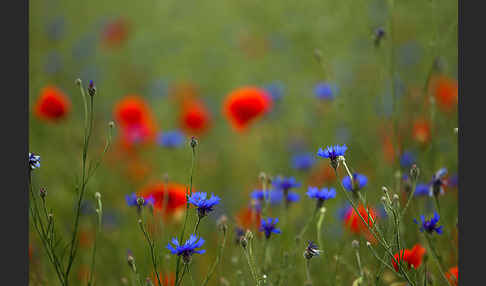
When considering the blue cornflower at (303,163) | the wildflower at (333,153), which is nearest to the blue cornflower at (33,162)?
the wildflower at (333,153)

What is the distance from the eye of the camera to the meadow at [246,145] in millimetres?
1028

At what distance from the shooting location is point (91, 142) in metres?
1.99

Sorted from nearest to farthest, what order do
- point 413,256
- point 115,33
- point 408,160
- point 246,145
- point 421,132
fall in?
point 413,256 → point 408,160 → point 421,132 → point 246,145 → point 115,33

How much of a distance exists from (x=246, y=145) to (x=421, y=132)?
2.87ft

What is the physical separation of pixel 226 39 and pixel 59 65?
961 millimetres

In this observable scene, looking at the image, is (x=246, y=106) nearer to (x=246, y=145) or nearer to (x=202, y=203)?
(x=246, y=145)

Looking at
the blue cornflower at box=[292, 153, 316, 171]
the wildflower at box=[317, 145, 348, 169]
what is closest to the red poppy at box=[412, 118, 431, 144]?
the blue cornflower at box=[292, 153, 316, 171]

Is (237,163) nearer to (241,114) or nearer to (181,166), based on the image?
(181,166)

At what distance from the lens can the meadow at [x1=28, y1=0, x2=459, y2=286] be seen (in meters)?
1.03

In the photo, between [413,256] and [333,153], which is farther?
[413,256]

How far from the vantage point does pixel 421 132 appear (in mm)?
1589

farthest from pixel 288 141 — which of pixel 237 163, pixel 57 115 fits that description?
pixel 57 115

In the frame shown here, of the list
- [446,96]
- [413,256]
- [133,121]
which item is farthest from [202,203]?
[446,96]

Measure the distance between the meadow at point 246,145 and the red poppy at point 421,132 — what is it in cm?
2
